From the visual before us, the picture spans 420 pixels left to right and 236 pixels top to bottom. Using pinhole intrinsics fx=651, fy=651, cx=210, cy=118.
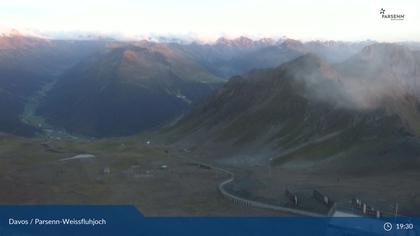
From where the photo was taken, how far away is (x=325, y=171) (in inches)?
7820

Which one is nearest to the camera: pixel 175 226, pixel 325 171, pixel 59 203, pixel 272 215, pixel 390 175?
pixel 175 226

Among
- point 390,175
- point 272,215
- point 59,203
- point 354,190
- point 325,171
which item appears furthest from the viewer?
point 325,171

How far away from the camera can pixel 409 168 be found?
184 metres

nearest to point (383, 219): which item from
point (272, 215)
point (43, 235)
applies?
point (272, 215)

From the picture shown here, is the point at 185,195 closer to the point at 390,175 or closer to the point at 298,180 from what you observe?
the point at 298,180

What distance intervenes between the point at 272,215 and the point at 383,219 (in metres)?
26.2

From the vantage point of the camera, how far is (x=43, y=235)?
4633 inches

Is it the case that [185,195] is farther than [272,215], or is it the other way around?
[185,195]

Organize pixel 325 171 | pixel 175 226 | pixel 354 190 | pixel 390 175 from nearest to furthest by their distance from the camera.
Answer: pixel 175 226 < pixel 354 190 < pixel 390 175 < pixel 325 171

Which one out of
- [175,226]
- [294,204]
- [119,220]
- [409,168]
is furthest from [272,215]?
[409,168]

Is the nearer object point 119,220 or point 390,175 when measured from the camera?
point 119,220

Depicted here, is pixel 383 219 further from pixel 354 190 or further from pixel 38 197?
Result: pixel 38 197

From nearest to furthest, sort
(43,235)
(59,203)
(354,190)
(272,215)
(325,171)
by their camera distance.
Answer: (43,235)
(272,215)
(59,203)
(354,190)
(325,171)

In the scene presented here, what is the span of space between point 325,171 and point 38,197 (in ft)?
287
